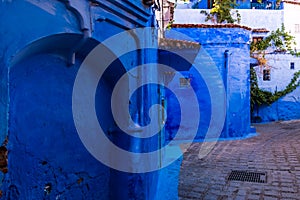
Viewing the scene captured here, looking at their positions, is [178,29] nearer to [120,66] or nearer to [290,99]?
→ [120,66]

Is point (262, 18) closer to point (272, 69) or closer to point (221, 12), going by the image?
point (272, 69)

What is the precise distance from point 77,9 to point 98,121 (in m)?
1.55

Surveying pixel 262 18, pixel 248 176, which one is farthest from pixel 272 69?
pixel 248 176

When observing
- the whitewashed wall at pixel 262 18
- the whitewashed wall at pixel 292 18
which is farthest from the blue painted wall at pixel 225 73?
the whitewashed wall at pixel 292 18

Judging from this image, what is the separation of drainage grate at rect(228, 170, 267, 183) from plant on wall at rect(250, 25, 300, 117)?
13.3 meters

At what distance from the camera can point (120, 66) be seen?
3924 millimetres

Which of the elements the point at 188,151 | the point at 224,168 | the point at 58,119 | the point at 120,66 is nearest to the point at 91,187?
the point at 58,119

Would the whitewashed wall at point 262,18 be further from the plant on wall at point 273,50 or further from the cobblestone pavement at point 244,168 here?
the cobblestone pavement at point 244,168

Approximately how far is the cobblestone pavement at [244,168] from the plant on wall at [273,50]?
7459mm

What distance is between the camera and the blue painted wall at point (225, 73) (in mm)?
13242

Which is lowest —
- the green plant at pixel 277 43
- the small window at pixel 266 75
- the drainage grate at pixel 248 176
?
the drainage grate at pixel 248 176

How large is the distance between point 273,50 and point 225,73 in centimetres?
979

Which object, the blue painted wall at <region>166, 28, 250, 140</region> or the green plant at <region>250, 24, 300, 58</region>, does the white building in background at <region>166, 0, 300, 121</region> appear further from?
the blue painted wall at <region>166, 28, 250, 140</region>

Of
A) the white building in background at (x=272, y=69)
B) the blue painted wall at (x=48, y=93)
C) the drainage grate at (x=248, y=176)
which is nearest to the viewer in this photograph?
the blue painted wall at (x=48, y=93)
